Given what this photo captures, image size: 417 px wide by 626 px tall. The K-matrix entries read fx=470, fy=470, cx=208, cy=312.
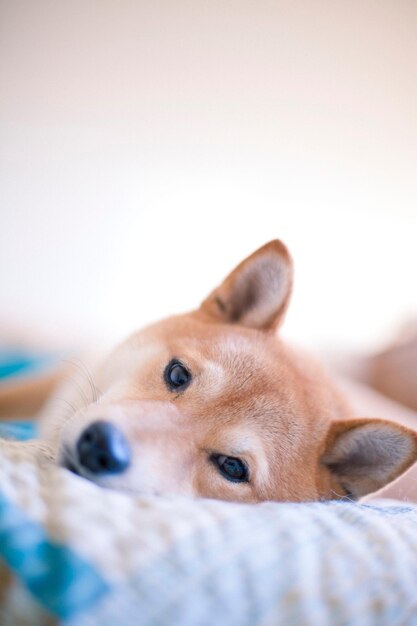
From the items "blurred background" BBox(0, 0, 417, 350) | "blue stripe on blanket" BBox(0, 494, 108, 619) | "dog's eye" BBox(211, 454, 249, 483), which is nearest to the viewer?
"blue stripe on blanket" BBox(0, 494, 108, 619)

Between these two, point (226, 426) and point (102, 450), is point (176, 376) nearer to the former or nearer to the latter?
point (226, 426)

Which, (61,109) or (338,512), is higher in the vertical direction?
(61,109)

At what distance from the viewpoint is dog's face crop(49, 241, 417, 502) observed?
3.25 ft

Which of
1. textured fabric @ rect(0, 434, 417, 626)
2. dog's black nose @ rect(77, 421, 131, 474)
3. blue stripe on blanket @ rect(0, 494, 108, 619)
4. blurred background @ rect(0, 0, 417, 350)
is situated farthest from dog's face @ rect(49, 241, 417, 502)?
blurred background @ rect(0, 0, 417, 350)

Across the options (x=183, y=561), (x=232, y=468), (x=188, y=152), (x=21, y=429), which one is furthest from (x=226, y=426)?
(x=188, y=152)

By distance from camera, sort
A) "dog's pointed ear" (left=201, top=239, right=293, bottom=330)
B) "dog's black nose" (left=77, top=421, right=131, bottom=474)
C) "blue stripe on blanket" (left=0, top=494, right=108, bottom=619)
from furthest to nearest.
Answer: "dog's pointed ear" (left=201, top=239, right=293, bottom=330)
"dog's black nose" (left=77, top=421, right=131, bottom=474)
"blue stripe on blanket" (left=0, top=494, right=108, bottom=619)

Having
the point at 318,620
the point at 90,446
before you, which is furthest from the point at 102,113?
the point at 318,620

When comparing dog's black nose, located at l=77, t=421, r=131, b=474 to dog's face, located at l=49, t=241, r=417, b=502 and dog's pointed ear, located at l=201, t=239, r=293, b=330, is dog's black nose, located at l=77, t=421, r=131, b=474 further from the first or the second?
dog's pointed ear, located at l=201, t=239, r=293, b=330

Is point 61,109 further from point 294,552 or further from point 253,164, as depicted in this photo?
point 294,552

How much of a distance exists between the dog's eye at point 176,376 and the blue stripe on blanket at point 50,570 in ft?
2.14

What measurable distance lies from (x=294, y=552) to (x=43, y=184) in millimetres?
2318

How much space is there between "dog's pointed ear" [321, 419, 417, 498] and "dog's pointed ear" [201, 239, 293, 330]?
1.39ft

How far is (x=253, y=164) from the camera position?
2.72 metres

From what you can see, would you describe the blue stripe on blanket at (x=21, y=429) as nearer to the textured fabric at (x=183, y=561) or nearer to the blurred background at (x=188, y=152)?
the textured fabric at (x=183, y=561)
